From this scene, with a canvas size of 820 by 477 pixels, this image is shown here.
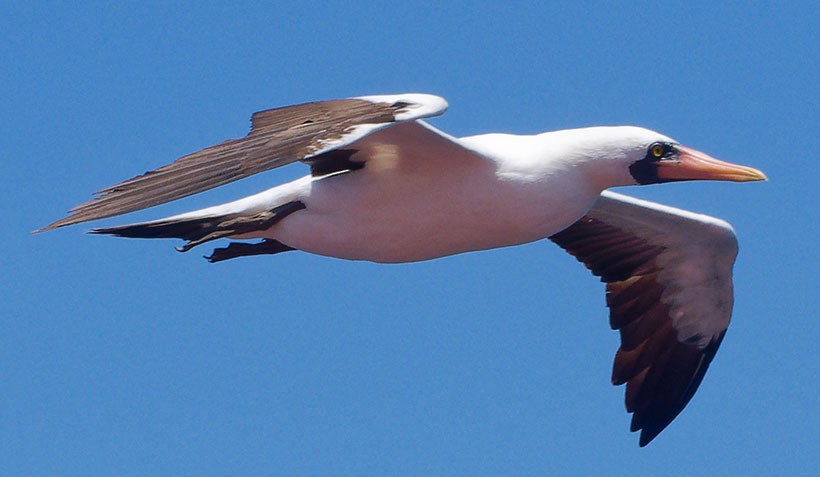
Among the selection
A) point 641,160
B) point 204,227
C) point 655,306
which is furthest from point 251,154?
point 655,306

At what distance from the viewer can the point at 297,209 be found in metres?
9.82

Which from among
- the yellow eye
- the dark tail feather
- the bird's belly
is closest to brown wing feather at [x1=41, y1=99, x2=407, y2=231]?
the bird's belly

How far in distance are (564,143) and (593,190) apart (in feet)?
1.20

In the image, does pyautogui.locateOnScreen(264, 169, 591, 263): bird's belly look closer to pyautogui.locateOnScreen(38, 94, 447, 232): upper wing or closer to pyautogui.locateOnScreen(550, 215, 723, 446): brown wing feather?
pyautogui.locateOnScreen(38, 94, 447, 232): upper wing

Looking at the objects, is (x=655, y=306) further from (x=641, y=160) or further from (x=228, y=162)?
(x=228, y=162)

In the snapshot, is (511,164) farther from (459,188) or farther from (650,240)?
(650,240)

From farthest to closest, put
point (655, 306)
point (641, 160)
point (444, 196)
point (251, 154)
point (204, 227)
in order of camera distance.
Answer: point (655, 306), point (204, 227), point (641, 160), point (444, 196), point (251, 154)

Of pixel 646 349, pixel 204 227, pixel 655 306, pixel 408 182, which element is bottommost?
pixel 646 349

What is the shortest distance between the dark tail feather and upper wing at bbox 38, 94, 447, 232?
2.82 ft

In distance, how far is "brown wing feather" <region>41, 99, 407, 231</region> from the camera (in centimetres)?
813

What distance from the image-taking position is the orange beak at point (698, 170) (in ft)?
33.2

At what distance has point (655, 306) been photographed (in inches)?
486

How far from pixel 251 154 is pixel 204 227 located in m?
1.86

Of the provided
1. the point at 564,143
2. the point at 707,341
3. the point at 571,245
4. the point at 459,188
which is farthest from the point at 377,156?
the point at 707,341
